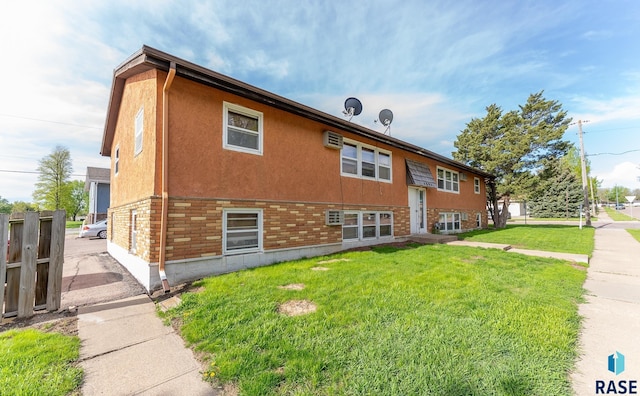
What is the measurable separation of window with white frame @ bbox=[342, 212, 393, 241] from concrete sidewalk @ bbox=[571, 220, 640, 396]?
5.94 m

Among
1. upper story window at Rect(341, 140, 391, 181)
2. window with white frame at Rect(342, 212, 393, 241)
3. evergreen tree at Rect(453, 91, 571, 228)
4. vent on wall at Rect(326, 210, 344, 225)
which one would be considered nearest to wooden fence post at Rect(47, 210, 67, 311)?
vent on wall at Rect(326, 210, 344, 225)

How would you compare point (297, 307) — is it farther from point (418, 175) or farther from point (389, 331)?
point (418, 175)

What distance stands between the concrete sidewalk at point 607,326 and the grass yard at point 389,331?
0.40 feet

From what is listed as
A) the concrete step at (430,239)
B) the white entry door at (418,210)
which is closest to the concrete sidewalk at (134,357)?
the concrete step at (430,239)

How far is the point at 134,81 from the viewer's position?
6973 mm

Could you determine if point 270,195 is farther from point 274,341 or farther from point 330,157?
point 274,341

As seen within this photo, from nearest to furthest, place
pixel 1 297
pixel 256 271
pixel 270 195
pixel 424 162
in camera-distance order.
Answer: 1. pixel 1 297
2. pixel 256 271
3. pixel 270 195
4. pixel 424 162

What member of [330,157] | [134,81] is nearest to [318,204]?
[330,157]

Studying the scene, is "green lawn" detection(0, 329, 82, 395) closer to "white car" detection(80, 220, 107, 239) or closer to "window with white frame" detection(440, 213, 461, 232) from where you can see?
"window with white frame" detection(440, 213, 461, 232)

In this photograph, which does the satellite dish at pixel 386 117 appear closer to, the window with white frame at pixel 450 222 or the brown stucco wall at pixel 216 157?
the brown stucco wall at pixel 216 157

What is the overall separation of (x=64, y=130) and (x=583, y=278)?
33.6 meters

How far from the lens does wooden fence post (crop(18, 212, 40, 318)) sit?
3.74 meters

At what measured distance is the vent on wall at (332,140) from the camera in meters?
8.37

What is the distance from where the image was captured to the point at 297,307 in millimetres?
3789
